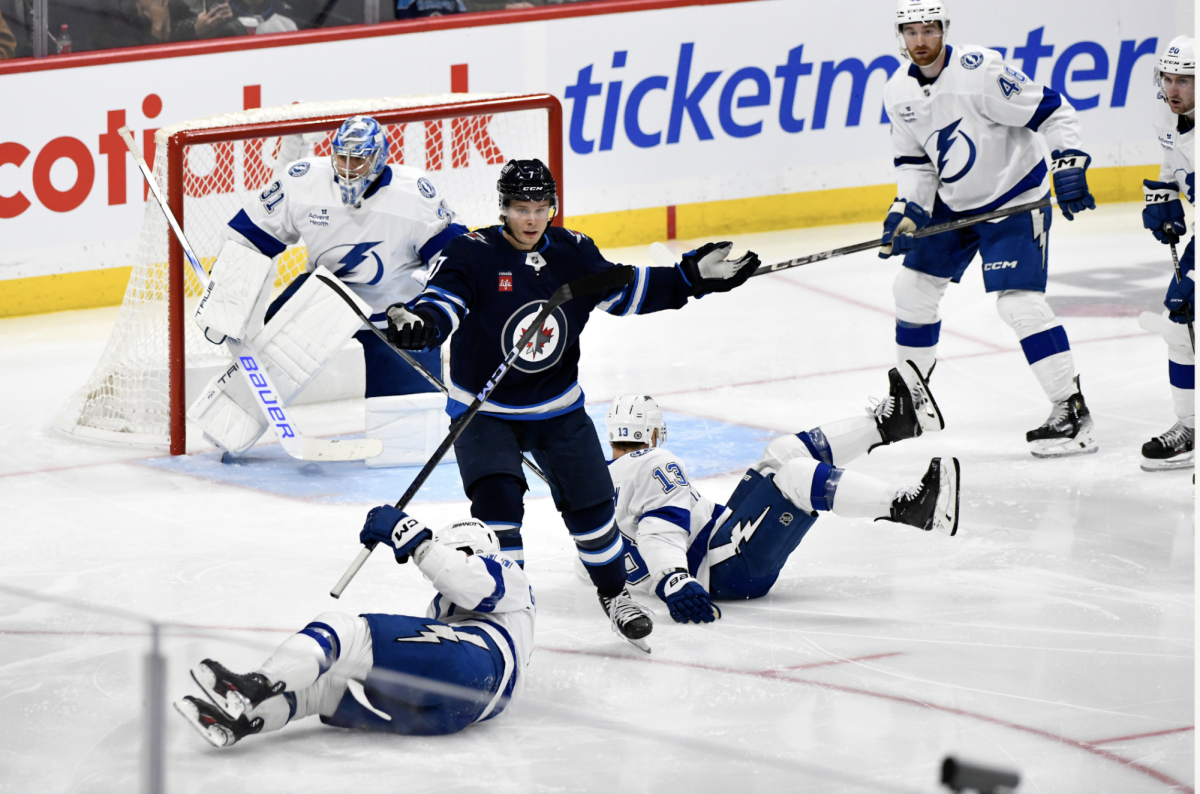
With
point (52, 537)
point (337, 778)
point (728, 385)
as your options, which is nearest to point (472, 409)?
point (337, 778)

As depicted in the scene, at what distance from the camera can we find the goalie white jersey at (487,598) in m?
3.28

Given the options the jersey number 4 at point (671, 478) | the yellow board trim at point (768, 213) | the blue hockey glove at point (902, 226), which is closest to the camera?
the jersey number 4 at point (671, 478)

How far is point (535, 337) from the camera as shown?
3.79m

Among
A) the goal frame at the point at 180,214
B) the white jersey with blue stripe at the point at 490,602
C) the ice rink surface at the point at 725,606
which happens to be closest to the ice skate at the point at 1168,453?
the ice rink surface at the point at 725,606

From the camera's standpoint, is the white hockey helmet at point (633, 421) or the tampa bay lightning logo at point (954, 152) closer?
the white hockey helmet at point (633, 421)

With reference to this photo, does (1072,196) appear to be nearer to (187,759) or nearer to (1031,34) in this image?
(187,759)

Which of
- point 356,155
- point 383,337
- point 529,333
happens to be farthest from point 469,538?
point 356,155

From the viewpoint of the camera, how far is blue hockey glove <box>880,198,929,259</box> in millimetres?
5426

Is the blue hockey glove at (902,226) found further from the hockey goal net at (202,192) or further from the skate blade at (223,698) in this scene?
the skate blade at (223,698)

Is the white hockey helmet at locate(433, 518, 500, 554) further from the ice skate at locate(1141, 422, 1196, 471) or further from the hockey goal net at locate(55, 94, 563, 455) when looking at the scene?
the ice skate at locate(1141, 422, 1196, 471)

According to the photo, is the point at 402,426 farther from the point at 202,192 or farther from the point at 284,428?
the point at 202,192

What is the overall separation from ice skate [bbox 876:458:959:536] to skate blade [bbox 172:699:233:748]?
68.8 inches

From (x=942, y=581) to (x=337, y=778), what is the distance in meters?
1.89

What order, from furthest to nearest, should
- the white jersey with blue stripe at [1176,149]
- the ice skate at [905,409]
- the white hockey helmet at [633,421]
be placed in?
the white jersey with blue stripe at [1176,149]
the ice skate at [905,409]
the white hockey helmet at [633,421]
